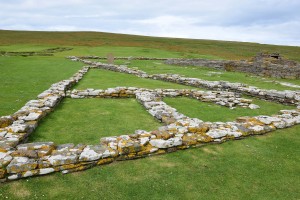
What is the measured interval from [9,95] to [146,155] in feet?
36.0

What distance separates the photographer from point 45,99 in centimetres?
1277

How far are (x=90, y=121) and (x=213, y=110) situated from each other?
6.91 meters

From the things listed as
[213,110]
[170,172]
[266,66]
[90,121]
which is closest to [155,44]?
[266,66]

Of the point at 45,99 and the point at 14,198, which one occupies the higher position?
the point at 45,99

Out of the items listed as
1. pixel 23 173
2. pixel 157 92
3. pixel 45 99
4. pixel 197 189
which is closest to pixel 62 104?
pixel 45 99

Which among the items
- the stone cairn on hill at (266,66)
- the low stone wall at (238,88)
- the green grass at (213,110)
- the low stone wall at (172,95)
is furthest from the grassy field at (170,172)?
the stone cairn on hill at (266,66)

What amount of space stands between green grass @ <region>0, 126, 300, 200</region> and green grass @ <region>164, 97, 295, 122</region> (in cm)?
391

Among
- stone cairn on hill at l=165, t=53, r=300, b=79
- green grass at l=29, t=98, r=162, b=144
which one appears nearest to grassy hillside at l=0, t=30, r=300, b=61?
stone cairn on hill at l=165, t=53, r=300, b=79

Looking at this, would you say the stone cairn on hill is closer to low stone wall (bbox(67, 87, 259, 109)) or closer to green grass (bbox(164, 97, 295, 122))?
green grass (bbox(164, 97, 295, 122))

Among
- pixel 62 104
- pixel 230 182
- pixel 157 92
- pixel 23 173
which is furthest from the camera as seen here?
pixel 157 92

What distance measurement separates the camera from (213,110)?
13688 mm

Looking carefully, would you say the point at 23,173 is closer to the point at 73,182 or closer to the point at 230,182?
the point at 73,182

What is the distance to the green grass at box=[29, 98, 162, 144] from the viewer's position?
929 centimetres

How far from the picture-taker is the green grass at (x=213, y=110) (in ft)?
41.4
